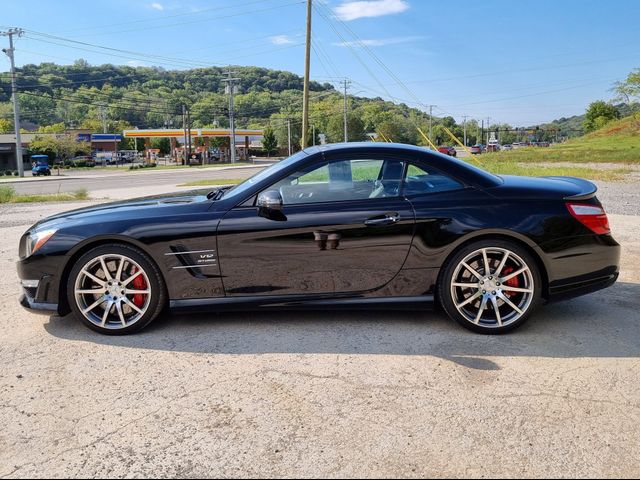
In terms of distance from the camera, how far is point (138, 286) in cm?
413

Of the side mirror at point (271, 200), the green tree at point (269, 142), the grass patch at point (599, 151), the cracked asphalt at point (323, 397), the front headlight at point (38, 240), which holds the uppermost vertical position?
the green tree at point (269, 142)

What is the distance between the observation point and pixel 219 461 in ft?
8.13

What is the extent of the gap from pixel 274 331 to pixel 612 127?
254 feet

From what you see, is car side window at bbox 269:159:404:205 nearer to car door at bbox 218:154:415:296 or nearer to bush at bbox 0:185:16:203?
car door at bbox 218:154:415:296

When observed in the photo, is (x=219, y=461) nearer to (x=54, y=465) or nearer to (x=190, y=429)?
(x=190, y=429)

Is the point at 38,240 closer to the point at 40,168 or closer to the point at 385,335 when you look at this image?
the point at 385,335

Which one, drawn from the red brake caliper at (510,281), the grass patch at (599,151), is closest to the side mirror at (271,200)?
the red brake caliper at (510,281)

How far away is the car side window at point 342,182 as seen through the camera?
13.7 feet

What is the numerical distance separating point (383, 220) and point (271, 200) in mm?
850

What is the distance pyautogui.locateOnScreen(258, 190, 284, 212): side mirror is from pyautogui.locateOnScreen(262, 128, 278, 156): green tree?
10331cm

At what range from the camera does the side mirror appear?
13.0 ft

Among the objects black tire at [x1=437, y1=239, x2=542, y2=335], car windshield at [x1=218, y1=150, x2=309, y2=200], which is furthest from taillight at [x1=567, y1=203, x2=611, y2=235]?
car windshield at [x1=218, y1=150, x2=309, y2=200]

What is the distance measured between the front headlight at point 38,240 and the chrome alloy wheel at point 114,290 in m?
0.38

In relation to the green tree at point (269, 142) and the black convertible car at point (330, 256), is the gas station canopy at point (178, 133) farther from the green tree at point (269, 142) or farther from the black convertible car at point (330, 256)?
the black convertible car at point (330, 256)
